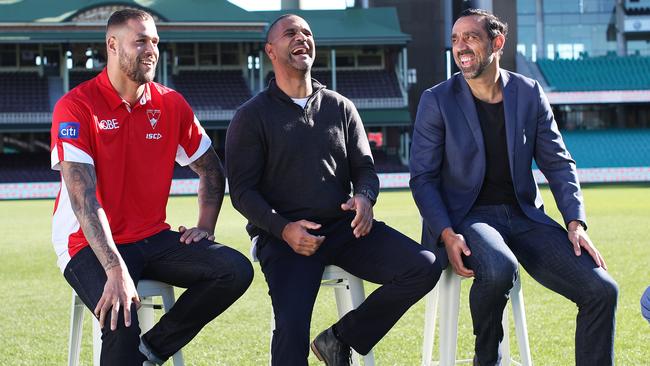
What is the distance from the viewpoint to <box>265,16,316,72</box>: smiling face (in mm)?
5102

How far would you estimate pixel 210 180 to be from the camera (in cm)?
513

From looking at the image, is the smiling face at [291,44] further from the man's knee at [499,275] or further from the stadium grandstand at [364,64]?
the stadium grandstand at [364,64]

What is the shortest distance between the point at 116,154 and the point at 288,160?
2.77ft

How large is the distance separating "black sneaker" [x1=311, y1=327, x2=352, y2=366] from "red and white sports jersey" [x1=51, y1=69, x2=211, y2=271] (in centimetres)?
95

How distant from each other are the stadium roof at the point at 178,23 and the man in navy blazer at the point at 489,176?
3784 cm

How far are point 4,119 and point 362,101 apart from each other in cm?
1554

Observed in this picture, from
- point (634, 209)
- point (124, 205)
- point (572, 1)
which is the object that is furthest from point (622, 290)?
point (572, 1)

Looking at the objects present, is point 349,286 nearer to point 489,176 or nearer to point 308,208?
point 308,208

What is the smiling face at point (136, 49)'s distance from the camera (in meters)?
4.74

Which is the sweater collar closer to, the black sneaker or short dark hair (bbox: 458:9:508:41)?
short dark hair (bbox: 458:9:508:41)

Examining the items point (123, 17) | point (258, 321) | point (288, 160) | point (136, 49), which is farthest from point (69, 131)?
point (258, 321)

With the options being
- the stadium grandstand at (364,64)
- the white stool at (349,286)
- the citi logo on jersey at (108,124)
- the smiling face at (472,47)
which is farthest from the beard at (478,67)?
the stadium grandstand at (364,64)

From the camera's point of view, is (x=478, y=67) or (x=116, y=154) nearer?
(x=116, y=154)

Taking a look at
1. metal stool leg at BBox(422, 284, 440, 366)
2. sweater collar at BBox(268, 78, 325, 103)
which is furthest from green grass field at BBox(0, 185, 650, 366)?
sweater collar at BBox(268, 78, 325, 103)
